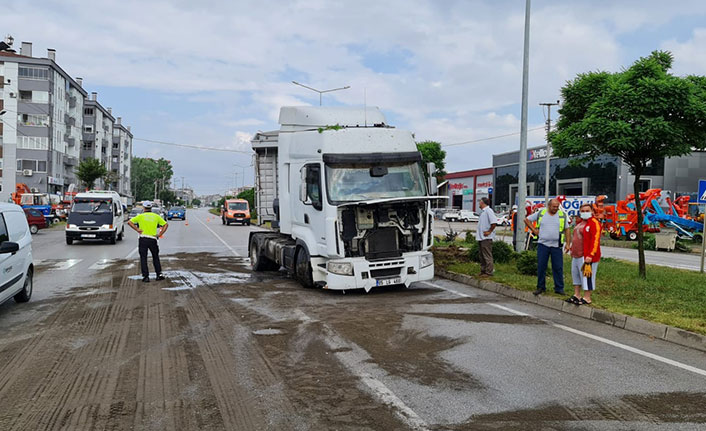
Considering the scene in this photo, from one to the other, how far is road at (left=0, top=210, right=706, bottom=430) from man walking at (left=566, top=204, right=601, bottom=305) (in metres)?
0.72

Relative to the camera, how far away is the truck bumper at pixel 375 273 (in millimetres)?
10352

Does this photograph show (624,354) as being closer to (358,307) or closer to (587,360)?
(587,360)

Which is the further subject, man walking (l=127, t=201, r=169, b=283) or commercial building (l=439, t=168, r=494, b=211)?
commercial building (l=439, t=168, r=494, b=211)

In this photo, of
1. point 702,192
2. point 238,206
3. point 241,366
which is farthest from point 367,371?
point 238,206

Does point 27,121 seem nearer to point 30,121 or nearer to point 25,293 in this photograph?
point 30,121

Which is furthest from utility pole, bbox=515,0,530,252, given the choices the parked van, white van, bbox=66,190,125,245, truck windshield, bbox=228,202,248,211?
truck windshield, bbox=228,202,248,211

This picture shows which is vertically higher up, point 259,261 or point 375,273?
point 375,273

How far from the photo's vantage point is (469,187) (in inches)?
3105

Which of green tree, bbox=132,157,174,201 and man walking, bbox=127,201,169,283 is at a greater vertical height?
green tree, bbox=132,157,174,201

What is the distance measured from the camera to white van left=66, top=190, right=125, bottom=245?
76.2 feet

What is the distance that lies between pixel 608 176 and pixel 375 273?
45.8 meters

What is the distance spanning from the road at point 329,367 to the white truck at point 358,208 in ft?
2.24

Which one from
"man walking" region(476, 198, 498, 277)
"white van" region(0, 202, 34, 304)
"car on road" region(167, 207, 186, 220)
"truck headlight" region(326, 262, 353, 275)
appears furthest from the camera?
"car on road" region(167, 207, 186, 220)

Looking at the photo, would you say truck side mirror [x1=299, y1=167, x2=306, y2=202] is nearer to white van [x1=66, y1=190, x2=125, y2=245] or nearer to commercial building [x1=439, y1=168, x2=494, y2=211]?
white van [x1=66, y1=190, x2=125, y2=245]
